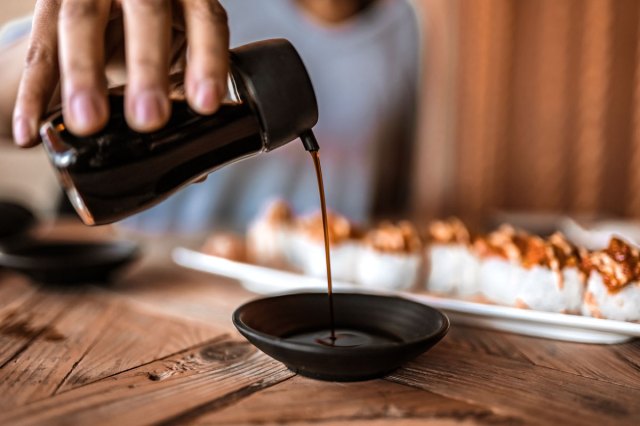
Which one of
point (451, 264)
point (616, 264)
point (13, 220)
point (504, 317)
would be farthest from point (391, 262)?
point (13, 220)

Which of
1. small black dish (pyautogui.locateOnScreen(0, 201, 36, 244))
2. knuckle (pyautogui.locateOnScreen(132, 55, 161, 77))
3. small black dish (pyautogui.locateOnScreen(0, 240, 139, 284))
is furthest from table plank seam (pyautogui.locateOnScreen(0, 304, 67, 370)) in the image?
small black dish (pyautogui.locateOnScreen(0, 201, 36, 244))

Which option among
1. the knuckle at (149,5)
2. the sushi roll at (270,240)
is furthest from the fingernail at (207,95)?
the sushi roll at (270,240)

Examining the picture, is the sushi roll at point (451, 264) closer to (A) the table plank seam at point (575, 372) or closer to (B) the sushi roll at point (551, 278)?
(B) the sushi roll at point (551, 278)

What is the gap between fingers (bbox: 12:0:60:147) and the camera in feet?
2.03

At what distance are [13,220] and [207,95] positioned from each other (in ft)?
3.01

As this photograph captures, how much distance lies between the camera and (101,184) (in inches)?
22.0

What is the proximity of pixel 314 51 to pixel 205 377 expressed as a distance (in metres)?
2.19

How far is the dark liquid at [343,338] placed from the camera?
0.68 m

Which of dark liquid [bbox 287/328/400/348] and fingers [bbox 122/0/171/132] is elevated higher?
fingers [bbox 122/0/171/132]

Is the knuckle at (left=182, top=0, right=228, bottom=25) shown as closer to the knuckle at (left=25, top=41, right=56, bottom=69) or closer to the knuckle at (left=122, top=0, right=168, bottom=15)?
the knuckle at (left=122, top=0, right=168, bottom=15)

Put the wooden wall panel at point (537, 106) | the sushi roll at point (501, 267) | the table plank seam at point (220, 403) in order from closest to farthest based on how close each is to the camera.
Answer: the table plank seam at point (220, 403)
the sushi roll at point (501, 267)
the wooden wall panel at point (537, 106)

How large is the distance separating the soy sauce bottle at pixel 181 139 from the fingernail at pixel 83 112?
0.6 inches

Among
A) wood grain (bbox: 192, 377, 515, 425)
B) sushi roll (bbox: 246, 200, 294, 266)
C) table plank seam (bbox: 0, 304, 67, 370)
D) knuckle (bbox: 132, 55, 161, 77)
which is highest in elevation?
knuckle (bbox: 132, 55, 161, 77)

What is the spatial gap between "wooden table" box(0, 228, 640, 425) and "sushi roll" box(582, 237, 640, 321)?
0.05 metres
